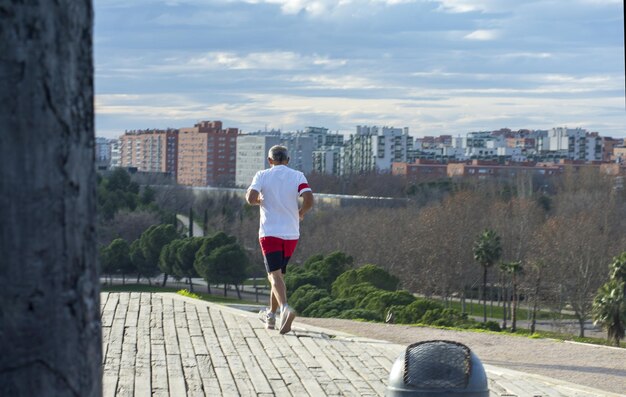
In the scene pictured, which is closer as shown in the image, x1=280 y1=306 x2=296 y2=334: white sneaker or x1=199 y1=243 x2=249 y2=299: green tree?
x1=280 y1=306 x2=296 y2=334: white sneaker

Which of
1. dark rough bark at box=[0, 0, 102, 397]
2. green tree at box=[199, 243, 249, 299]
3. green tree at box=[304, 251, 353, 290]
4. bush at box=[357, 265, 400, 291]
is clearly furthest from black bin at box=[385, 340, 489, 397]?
green tree at box=[199, 243, 249, 299]

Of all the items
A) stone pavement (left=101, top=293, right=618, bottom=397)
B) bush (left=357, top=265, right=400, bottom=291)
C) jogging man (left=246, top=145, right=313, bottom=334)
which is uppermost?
jogging man (left=246, top=145, right=313, bottom=334)

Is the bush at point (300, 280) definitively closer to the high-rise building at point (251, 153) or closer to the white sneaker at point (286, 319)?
the white sneaker at point (286, 319)

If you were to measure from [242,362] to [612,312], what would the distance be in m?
38.7

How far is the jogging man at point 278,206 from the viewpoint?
973cm

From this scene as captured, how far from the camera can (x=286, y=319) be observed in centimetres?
990

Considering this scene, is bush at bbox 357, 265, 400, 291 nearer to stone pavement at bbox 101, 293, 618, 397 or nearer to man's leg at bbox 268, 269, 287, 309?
stone pavement at bbox 101, 293, 618, 397

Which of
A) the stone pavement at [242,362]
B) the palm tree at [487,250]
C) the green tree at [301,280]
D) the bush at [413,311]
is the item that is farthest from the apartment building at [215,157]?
the stone pavement at [242,362]

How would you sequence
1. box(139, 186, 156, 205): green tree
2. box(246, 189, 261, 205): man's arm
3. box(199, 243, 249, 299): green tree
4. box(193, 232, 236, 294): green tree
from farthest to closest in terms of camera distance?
box(139, 186, 156, 205): green tree
box(193, 232, 236, 294): green tree
box(199, 243, 249, 299): green tree
box(246, 189, 261, 205): man's arm

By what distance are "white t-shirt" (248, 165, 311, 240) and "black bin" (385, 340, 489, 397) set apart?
435cm

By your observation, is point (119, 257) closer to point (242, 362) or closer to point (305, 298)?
point (305, 298)

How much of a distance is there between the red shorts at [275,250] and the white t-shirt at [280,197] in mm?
42

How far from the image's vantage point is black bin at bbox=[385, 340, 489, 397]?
17.1ft

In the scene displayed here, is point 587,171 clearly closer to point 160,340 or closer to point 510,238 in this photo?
point 510,238
